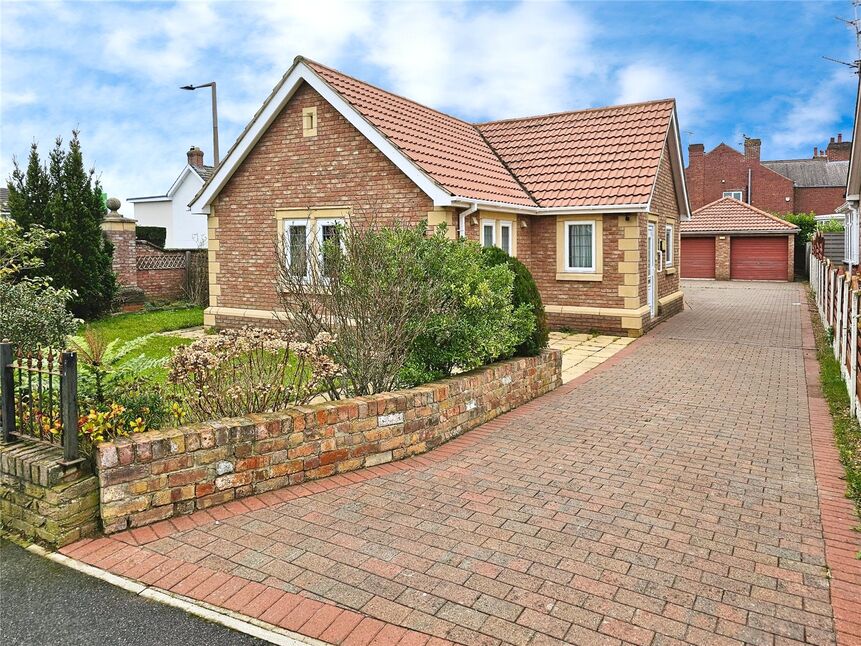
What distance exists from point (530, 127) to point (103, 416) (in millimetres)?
16963

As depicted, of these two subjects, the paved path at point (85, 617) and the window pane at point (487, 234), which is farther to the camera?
the window pane at point (487, 234)

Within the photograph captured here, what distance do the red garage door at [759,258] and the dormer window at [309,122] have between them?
93.7ft

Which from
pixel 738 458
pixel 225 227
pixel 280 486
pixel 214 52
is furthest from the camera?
pixel 225 227

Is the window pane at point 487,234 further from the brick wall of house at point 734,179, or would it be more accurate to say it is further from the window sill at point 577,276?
the brick wall of house at point 734,179

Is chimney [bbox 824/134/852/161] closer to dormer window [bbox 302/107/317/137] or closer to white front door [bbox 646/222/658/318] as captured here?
white front door [bbox 646/222/658/318]

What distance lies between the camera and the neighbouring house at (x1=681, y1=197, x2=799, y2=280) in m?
36.2

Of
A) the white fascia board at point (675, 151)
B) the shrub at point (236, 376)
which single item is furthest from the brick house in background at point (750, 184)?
the shrub at point (236, 376)

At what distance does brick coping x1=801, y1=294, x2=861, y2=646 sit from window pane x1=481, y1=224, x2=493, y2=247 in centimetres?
770

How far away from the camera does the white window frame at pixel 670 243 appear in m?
19.9

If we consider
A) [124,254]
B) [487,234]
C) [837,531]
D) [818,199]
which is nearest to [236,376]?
[837,531]

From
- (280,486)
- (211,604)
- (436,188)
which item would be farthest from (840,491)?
(436,188)

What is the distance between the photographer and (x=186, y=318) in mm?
18750

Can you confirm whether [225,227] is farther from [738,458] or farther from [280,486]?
[738,458]

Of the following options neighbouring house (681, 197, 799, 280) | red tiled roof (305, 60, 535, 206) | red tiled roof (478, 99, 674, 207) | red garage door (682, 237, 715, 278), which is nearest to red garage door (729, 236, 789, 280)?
neighbouring house (681, 197, 799, 280)
